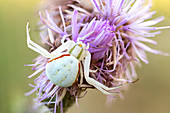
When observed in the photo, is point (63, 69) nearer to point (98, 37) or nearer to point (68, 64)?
point (68, 64)

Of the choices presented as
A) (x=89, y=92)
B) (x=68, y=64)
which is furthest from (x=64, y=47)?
(x=89, y=92)

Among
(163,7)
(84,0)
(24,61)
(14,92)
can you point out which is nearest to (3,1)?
(24,61)

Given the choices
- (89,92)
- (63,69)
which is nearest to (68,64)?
(63,69)

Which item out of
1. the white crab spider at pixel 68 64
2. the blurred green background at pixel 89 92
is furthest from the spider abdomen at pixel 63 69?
the blurred green background at pixel 89 92

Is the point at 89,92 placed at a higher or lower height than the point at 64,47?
lower

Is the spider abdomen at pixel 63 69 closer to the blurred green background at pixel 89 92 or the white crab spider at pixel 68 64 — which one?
the white crab spider at pixel 68 64

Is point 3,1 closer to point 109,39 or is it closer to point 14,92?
point 14,92

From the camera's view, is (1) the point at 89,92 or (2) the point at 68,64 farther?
(1) the point at 89,92
